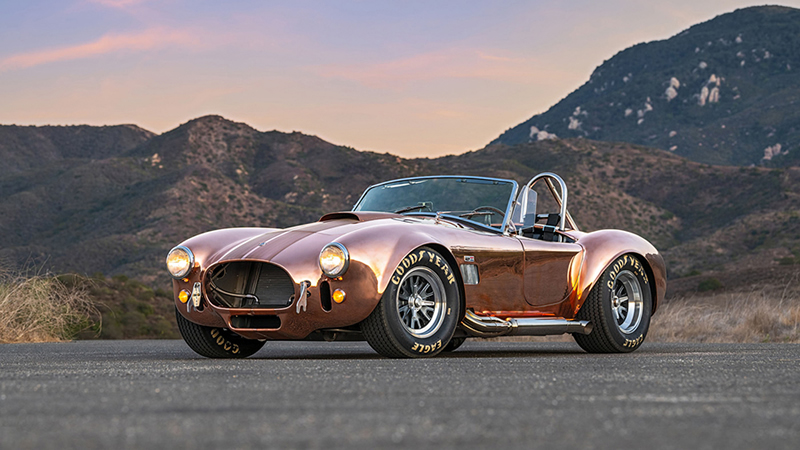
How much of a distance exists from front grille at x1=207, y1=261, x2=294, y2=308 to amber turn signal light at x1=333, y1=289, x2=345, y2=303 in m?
0.46

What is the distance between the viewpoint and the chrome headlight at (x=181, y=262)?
275 inches

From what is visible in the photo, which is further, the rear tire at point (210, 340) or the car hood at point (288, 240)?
the rear tire at point (210, 340)

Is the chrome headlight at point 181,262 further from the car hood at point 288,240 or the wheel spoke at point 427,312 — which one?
the wheel spoke at point 427,312

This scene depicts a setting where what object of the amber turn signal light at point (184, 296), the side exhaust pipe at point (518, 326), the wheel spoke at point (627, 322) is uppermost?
the amber turn signal light at point (184, 296)

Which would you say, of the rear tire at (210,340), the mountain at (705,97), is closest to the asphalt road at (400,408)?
the rear tire at (210,340)

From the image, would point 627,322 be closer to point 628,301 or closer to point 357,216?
point 628,301

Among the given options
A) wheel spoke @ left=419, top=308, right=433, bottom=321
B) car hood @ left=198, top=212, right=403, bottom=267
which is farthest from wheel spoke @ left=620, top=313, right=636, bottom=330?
wheel spoke @ left=419, top=308, right=433, bottom=321

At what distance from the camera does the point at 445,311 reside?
6.73 metres

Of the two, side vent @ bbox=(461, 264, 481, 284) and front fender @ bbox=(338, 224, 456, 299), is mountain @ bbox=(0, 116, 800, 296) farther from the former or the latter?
front fender @ bbox=(338, 224, 456, 299)

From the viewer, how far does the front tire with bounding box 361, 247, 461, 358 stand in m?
6.32

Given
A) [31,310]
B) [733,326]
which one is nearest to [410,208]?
[31,310]

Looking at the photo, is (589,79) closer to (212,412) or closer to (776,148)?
(776,148)

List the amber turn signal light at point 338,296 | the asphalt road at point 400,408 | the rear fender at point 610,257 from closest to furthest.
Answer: the asphalt road at point 400,408
the amber turn signal light at point 338,296
the rear fender at point 610,257

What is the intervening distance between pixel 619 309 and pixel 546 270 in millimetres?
1172
